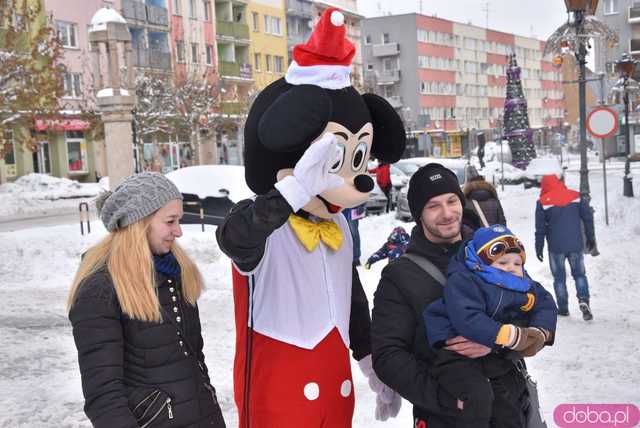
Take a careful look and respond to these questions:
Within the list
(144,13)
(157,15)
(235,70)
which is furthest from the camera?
(235,70)

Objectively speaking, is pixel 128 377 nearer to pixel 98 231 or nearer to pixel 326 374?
pixel 326 374

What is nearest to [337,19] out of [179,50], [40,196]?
[40,196]

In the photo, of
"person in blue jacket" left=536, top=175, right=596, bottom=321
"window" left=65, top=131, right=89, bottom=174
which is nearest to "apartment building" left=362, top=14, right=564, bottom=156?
"window" left=65, top=131, right=89, bottom=174

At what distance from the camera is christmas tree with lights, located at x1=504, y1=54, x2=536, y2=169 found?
3475 centimetres

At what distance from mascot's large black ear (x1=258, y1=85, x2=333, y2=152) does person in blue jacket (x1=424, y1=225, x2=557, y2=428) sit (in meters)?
0.82

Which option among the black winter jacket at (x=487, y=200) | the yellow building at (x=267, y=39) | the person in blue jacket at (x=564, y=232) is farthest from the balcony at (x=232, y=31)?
the black winter jacket at (x=487, y=200)

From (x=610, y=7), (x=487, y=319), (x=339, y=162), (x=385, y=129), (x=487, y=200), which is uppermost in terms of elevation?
(x=610, y=7)

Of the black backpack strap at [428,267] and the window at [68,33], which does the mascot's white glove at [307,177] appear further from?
the window at [68,33]

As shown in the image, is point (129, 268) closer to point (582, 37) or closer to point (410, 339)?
point (410, 339)

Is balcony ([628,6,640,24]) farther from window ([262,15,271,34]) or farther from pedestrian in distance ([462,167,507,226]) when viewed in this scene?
pedestrian in distance ([462,167,507,226])

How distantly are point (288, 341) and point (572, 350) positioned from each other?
15.6 feet

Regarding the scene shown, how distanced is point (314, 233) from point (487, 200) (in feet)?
14.1

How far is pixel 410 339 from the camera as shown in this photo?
3.26 metres

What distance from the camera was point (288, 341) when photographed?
11.2 feet
